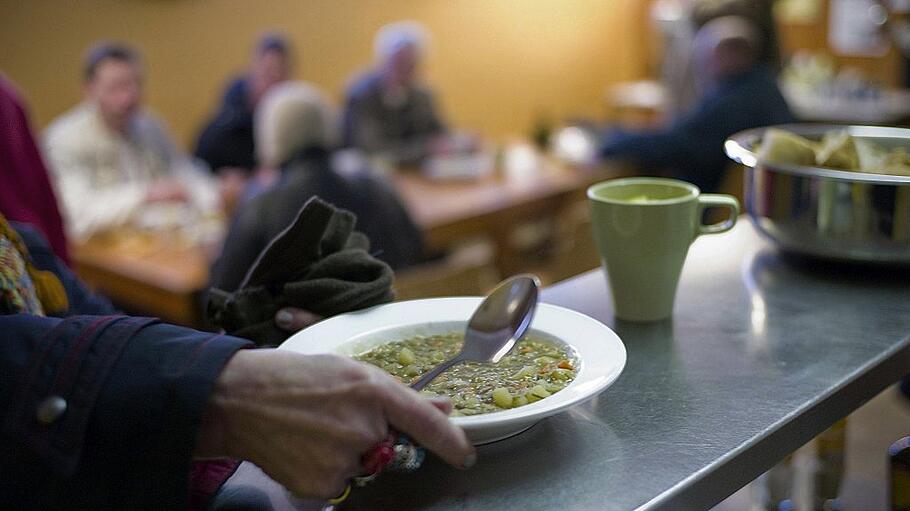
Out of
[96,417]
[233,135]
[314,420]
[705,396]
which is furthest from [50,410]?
[233,135]

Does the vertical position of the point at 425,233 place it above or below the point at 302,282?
below

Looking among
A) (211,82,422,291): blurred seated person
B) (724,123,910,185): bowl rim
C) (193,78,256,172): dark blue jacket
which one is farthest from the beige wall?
(724,123,910,185): bowl rim

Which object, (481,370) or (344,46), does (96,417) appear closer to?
(481,370)

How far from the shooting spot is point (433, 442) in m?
0.63

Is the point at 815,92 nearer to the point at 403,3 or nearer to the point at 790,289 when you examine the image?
the point at 403,3

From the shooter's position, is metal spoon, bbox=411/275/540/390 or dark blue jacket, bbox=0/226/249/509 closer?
dark blue jacket, bbox=0/226/249/509

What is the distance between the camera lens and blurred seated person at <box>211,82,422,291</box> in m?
2.40

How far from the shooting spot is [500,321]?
2.68 feet

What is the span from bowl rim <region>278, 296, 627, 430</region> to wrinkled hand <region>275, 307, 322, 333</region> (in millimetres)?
35

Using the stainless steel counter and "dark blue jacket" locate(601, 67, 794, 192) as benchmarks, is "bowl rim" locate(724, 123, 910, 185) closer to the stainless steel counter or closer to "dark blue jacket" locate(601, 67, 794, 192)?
the stainless steel counter

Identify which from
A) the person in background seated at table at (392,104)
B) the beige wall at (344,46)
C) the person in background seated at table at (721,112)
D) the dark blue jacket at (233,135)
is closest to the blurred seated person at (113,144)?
the dark blue jacket at (233,135)

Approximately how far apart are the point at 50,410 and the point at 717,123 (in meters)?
3.04

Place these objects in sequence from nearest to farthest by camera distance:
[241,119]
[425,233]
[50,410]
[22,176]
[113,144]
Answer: [50,410] < [22,176] < [425,233] < [113,144] < [241,119]

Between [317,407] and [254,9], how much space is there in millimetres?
5088
